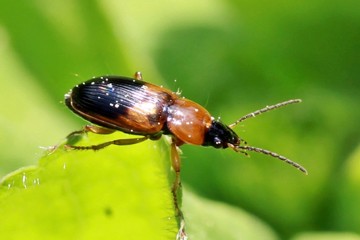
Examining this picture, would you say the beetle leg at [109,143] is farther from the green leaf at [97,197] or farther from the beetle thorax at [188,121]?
the beetle thorax at [188,121]

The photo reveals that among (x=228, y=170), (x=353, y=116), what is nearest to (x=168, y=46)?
(x=228, y=170)

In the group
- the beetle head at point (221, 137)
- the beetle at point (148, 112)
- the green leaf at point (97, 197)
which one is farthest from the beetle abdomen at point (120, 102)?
the green leaf at point (97, 197)

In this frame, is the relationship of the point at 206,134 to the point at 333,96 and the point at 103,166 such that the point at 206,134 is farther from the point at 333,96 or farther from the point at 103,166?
the point at 103,166

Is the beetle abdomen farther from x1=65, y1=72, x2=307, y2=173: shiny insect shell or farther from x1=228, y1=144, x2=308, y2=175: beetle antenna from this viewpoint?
x1=228, y1=144, x2=308, y2=175: beetle antenna

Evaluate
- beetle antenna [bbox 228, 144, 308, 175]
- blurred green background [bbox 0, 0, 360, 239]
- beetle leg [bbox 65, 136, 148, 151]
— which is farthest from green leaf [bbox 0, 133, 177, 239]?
beetle antenna [bbox 228, 144, 308, 175]

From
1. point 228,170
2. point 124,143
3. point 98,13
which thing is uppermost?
point 98,13

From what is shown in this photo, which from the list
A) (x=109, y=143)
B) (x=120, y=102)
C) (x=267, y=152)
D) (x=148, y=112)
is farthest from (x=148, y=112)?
(x=109, y=143)

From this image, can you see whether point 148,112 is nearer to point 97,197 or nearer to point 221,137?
point 221,137
